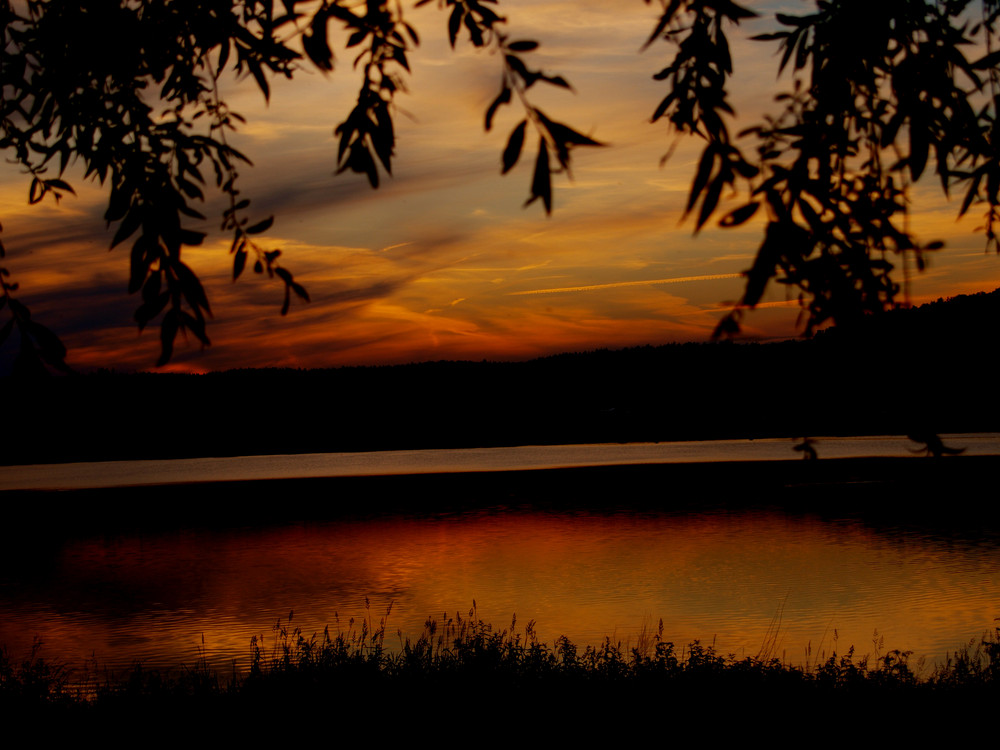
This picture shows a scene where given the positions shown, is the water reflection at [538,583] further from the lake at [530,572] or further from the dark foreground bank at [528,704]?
the dark foreground bank at [528,704]

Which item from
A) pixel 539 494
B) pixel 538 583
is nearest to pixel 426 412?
pixel 539 494

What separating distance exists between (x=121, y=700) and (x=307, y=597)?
24919 millimetres

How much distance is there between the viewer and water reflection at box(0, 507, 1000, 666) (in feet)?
99.8

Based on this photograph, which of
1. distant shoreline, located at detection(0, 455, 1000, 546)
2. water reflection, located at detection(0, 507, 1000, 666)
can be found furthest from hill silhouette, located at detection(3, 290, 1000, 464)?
water reflection, located at detection(0, 507, 1000, 666)

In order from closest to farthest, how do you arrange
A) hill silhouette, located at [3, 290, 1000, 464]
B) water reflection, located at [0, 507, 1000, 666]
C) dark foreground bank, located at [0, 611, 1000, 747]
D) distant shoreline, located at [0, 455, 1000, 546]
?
dark foreground bank, located at [0, 611, 1000, 747], water reflection, located at [0, 507, 1000, 666], distant shoreline, located at [0, 455, 1000, 546], hill silhouette, located at [3, 290, 1000, 464]

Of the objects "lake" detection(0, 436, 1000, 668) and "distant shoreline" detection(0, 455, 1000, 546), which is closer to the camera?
"lake" detection(0, 436, 1000, 668)

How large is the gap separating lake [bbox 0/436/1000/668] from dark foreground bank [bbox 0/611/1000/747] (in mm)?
7589

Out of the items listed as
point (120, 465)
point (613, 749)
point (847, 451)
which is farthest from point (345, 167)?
point (120, 465)

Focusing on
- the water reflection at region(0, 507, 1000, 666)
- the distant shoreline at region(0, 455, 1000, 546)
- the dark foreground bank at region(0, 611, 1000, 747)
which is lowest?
the distant shoreline at region(0, 455, 1000, 546)

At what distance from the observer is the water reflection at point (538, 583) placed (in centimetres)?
3041

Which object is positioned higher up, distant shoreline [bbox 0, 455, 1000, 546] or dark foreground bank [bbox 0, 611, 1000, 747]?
dark foreground bank [bbox 0, 611, 1000, 747]

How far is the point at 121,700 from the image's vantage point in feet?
46.5

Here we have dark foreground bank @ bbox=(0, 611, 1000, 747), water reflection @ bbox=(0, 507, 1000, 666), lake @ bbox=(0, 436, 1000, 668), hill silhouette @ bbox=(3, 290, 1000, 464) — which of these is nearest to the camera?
dark foreground bank @ bbox=(0, 611, 1000, 747)

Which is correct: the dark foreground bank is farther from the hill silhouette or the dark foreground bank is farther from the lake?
the hill silhouette
